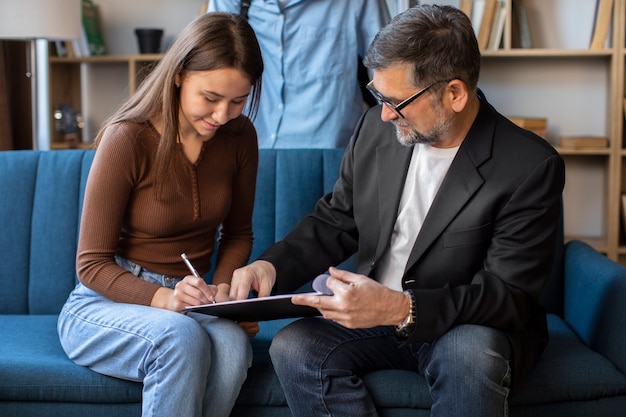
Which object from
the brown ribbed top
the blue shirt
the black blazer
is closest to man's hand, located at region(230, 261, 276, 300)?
the black blazer

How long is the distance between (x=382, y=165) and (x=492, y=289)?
16.4 inches

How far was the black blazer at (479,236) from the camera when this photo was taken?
1.76 m

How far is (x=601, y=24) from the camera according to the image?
13.1 ft

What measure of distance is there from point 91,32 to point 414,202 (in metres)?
2.96

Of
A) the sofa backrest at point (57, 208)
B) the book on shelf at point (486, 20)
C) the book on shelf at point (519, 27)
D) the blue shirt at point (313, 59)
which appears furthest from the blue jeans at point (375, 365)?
the book on shelf at point (519, 27)

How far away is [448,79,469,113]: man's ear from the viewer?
1.85 metres

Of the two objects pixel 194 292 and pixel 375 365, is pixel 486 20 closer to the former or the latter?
pixel 375 365

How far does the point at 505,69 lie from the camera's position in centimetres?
435

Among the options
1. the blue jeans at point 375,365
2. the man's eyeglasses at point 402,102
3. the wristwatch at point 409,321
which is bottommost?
the blue jeans at point 375,365

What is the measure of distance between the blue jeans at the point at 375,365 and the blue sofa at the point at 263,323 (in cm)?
6

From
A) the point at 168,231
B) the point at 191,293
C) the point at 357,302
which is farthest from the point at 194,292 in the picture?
the point at 357,302

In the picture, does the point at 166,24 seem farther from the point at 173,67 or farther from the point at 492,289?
the point at 492,289

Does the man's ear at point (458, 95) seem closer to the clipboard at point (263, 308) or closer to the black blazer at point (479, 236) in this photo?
the black blazer at point (479, 236)

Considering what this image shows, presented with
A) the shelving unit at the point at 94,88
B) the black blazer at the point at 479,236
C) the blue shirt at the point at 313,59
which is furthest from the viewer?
the shelving unit at the point at 94,88
